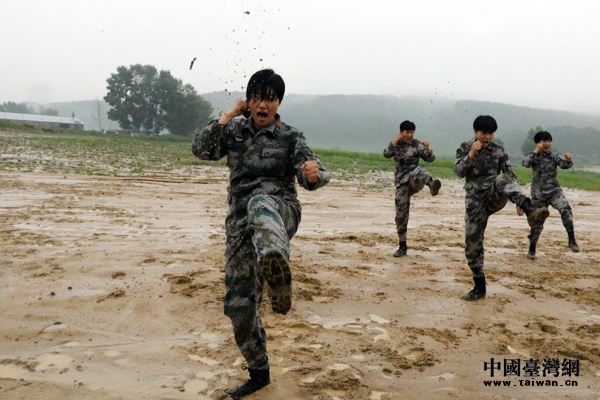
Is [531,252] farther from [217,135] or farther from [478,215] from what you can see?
[217,135]

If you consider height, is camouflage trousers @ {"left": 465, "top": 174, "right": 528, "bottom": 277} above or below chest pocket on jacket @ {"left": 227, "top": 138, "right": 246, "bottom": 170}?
below

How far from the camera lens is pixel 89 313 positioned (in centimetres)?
447

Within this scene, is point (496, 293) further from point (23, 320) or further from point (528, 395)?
point (23, 320)

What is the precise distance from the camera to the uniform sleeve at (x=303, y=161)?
292cm

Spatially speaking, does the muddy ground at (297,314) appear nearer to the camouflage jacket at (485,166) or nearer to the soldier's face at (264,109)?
the camouflage jacket at (485,166)

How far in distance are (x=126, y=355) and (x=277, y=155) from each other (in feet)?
6.77

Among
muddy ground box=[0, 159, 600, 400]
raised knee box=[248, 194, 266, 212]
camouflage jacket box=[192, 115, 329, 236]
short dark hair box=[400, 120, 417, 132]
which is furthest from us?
short dark hair box=[400, 120, 417, 132]

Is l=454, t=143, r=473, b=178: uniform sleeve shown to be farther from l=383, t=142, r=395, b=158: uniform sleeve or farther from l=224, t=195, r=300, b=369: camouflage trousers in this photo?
l=224, t=195, r=300, b=369: camouflage trousers

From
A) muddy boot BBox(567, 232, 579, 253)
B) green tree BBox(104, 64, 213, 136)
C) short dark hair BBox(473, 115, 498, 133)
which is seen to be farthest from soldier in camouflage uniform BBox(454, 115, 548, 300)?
green tree BBox(104, 64, 213, 136)

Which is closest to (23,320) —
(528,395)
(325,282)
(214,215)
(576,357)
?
(325,282)

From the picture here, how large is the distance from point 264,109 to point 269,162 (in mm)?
369

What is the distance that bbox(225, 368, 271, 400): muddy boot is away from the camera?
3.09 metres

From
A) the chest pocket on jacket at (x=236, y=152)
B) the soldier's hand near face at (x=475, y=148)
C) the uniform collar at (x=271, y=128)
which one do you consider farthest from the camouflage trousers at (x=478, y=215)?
the chest pocket on jacket at (x=236, y=152)

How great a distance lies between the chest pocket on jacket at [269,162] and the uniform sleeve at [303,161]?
7cm
